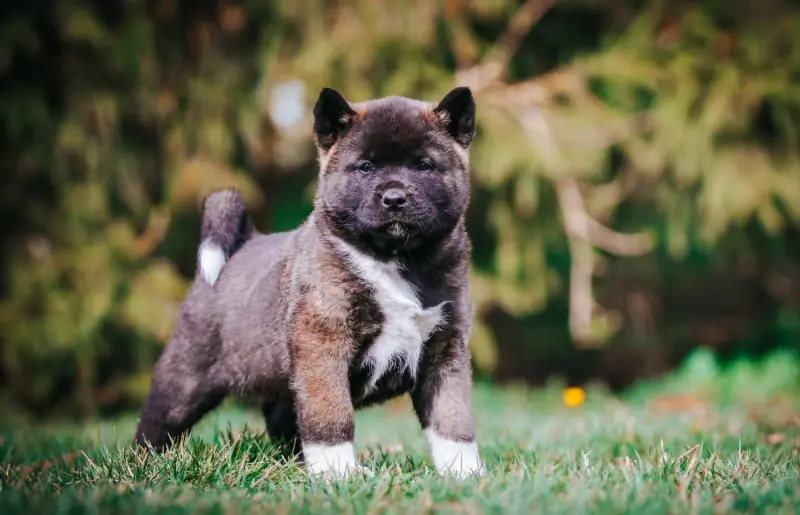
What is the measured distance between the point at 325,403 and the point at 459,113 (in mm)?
1425

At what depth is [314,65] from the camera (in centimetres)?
800

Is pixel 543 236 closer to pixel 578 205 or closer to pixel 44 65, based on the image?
pixel 578 205

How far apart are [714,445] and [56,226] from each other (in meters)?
6.47

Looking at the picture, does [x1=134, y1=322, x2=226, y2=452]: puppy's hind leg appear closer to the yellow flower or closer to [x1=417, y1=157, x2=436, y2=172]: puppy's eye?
[x1=417, y1=157, x2=436, y2=172]: puppy's eye

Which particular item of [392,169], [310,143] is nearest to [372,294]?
[392,169]

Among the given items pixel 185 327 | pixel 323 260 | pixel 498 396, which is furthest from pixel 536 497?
pixel 498 396

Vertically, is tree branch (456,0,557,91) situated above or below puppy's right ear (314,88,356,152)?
above

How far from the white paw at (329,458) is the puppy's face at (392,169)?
0.82 m

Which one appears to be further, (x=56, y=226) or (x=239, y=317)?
(x=56, y=226)

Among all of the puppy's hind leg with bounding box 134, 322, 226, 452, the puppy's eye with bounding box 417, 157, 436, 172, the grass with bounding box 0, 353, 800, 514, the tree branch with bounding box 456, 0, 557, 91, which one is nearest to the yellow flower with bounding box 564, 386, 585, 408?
the grass with bounding box 0, 353, 800, 514

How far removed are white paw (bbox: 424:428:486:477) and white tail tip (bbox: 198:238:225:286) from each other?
1.43 m

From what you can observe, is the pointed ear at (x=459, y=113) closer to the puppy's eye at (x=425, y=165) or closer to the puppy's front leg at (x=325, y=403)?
the puppy's eye at (x=425, y=165)

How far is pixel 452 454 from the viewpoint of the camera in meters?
3.58

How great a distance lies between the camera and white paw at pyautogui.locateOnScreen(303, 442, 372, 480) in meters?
3.41
